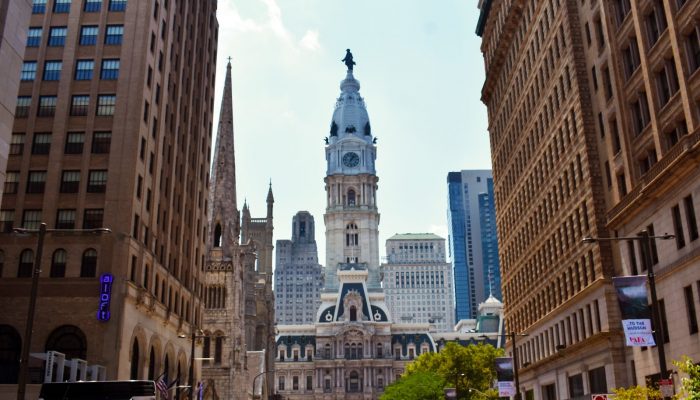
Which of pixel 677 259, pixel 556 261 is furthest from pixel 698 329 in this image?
pixel 556 261

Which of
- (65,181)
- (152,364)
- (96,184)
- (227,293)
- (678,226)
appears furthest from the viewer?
(227,293)

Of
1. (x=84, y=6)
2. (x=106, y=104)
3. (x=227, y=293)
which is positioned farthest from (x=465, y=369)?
(x=84, y=6)

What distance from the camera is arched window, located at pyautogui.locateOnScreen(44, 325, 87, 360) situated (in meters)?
46.4

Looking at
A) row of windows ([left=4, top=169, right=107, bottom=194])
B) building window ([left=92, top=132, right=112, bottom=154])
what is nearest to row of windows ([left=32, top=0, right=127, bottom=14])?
building window ([left=92, top=132, right=112, bottom=154])

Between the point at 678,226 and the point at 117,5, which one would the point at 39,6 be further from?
the point at 678,226

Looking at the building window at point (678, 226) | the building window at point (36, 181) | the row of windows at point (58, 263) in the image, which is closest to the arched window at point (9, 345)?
the row of windows at point (58, 263)

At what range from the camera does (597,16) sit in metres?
48.1

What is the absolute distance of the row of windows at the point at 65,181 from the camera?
50156 mm

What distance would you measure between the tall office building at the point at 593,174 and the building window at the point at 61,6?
36.9 metres

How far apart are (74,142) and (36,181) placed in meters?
3.73

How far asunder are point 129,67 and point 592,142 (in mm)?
33019

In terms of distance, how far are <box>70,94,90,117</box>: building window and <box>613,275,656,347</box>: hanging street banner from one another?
39429 mm

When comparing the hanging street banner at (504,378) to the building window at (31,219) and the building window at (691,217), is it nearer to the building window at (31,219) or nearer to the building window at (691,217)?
the building window at (691,217)

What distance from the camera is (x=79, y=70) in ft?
174
